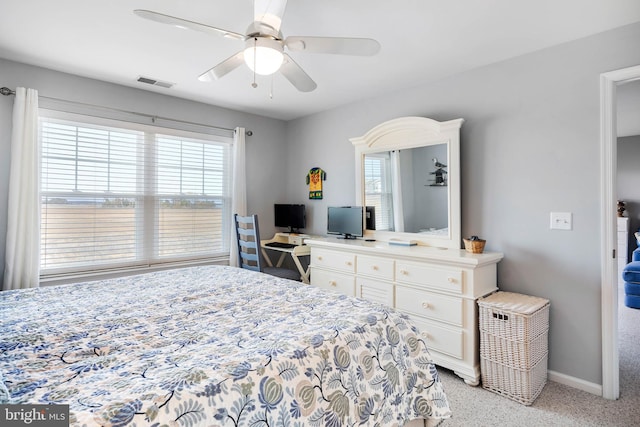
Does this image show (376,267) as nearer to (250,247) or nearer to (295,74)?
(250,247)

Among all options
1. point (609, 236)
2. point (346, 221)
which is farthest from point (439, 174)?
point (609, 236)

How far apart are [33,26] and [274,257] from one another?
3227 millimetres

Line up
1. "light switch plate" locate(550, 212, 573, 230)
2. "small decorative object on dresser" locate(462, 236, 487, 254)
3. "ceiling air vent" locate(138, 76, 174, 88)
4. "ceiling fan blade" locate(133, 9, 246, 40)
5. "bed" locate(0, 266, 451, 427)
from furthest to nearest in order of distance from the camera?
"ceiling air vent" locate(138, 76, 174, 88) < "small decorative object on dresser" locate(462, 236, 487, 254) < "light switch plate" locate(550, 212, 573, 230) < "ceiling fan blade" locate(133, 9, 246, 40) < "bed" locate(0, 266, 451, 427)

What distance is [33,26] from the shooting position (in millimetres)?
2193

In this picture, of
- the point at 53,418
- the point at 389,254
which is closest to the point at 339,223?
the point at 389,254

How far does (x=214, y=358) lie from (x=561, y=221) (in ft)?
8.11

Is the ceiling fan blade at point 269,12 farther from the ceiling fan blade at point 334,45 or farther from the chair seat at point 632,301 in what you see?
the chair seat at point 632,301

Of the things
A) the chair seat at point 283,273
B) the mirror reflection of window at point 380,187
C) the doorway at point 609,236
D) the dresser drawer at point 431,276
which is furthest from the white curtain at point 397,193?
the doorway at point 609,236

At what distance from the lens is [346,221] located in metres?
3.64

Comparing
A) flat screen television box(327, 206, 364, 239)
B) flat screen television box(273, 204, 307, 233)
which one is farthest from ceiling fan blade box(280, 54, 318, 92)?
flat screen television box(273, 204, 307, 233)

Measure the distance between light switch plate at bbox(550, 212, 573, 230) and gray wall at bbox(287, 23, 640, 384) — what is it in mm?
32

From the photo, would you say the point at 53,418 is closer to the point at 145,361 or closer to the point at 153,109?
the point at 145,361

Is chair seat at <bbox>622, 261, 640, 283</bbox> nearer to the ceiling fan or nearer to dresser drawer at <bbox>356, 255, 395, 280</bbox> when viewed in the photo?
dresser drawer at <bbox>356, 255, 395, 280</bbox>

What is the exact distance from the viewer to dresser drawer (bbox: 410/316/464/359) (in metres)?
2.44
